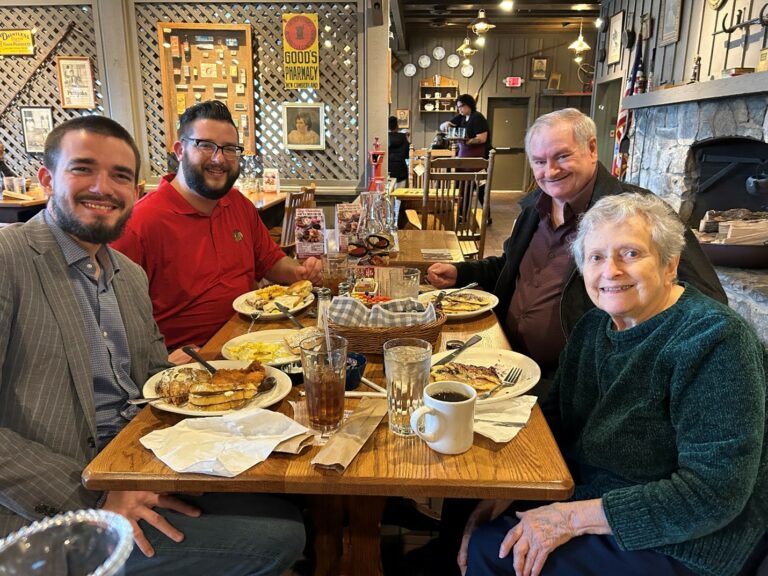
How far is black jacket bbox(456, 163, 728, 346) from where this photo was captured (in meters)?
1.61

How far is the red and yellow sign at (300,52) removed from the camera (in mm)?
4980

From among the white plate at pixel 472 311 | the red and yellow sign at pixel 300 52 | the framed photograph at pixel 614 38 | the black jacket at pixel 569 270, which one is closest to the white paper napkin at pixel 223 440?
the white plate at pixel 472 311

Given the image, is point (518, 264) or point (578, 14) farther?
point (578, 14)

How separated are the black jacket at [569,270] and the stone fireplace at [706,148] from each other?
1.63 metres

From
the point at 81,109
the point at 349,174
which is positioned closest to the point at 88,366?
the point at 349,174

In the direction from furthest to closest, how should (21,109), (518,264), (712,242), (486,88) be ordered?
(486,88) → (21,109) → (712,242) → (518,264)

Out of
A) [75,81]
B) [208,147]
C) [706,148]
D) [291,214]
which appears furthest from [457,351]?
[75,81]

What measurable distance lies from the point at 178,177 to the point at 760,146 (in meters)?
4.00

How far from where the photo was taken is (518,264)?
213 centimetres

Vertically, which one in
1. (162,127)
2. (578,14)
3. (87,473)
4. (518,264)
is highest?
(578,14)

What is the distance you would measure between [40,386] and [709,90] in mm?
4517

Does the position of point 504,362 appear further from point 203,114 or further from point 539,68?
point 539,68

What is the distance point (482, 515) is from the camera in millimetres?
Answer: 1310

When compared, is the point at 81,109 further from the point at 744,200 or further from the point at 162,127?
the point at 744,200
